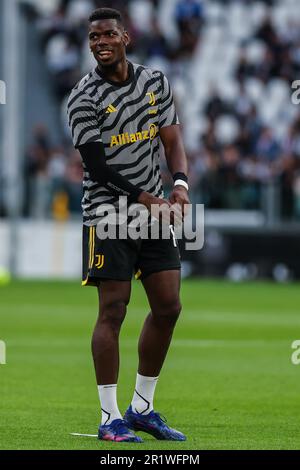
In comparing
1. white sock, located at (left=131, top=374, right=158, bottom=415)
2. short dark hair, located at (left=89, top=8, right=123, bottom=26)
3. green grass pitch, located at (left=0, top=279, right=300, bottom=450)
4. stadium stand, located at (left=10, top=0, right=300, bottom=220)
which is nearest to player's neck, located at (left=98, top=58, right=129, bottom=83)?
short dark hair, located at (left=89, top=8, right=123, bottom=26)

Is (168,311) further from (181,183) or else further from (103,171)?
(103,171)

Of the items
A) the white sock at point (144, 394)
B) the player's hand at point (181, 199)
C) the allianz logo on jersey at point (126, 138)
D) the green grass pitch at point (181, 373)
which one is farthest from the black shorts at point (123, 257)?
the green grass pitch at point (181, 373)

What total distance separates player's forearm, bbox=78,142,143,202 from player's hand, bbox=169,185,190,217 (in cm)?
23

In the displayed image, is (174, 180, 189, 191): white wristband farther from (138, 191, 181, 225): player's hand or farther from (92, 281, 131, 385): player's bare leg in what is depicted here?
(92, 281, 131, 385): player's bare leg

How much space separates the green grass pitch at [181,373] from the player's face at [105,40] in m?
2.28

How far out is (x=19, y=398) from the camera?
9.88m

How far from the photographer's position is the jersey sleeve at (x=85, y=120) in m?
7.97

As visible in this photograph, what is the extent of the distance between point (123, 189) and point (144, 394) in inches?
52.4

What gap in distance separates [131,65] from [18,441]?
7.91 feet

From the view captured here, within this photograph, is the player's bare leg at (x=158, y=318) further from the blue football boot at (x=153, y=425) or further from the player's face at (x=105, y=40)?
the player's face at (x=105, y=40)

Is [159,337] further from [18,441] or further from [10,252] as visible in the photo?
[10,252]

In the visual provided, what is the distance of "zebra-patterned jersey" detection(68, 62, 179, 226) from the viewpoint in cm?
801

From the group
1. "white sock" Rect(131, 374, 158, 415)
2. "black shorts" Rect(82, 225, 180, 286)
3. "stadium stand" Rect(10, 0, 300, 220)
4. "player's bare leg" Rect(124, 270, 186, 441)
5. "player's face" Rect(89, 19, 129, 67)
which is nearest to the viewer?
"player's face" Rect(89, 19, 129, 67)

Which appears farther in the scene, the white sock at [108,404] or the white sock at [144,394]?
the white sock at [144,394]
